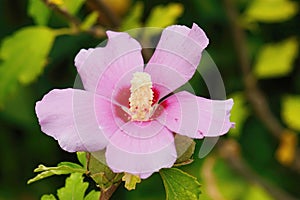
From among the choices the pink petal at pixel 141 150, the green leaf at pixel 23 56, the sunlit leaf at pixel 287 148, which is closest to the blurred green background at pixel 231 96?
the sunlit leaf at pixel 287 148

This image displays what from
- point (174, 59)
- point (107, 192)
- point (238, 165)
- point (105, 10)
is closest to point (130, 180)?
point (107, 192)

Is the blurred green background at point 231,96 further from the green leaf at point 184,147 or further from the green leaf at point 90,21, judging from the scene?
the green leaf at point 184,147

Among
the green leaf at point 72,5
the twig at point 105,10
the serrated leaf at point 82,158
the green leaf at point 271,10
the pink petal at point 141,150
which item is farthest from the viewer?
the green leaf at point 271,10

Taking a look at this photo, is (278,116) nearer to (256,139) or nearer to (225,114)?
(256,139)

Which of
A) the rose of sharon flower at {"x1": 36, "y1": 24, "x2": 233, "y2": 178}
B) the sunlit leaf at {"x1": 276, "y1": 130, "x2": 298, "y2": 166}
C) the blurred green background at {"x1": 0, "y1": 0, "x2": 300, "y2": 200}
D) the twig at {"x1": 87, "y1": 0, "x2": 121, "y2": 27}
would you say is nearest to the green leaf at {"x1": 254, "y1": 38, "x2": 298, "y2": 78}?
the blurred green background at {"x1": 0, "y1": 0, "x2": 300, "y2": 200}

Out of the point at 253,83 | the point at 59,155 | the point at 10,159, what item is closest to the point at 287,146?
the point at 253,83

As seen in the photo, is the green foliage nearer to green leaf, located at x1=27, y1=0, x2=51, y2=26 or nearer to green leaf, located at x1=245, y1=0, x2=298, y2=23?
green leaf, located at x1=27, y1=0, x2=51, y2=26
